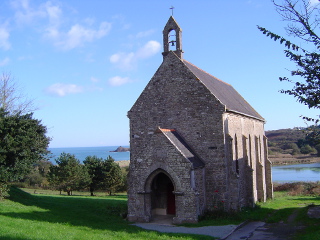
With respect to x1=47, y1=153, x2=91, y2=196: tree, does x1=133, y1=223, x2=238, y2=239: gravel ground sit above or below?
below

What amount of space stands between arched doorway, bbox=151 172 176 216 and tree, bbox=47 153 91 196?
59.0ft

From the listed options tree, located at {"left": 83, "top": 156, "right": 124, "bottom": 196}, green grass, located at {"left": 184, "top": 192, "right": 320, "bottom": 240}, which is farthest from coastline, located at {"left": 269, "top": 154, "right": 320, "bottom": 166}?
green grass, located at {"left": 184, "top": 192, "right": 320, "bottom": 240}

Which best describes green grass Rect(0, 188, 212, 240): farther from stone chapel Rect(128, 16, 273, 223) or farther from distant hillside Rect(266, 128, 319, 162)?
distant hillside Rect(266, 128, 319, 162)

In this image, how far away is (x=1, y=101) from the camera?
3070 cm

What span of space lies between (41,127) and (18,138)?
434 centimetres

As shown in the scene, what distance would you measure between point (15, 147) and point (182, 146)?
396 inches

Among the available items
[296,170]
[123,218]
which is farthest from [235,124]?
[296,170]

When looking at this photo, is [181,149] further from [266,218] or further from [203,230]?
[266,218]

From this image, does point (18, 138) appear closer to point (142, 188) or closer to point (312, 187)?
point (142, 188)

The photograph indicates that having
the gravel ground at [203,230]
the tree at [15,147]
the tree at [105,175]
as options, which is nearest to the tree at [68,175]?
the tree at [105,175]

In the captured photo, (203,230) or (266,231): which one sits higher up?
(203,230)

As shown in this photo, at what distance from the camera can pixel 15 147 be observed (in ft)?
60.4

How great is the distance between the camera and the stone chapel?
16.8 m

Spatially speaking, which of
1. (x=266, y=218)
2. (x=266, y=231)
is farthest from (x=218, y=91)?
(x=266, y=231)
